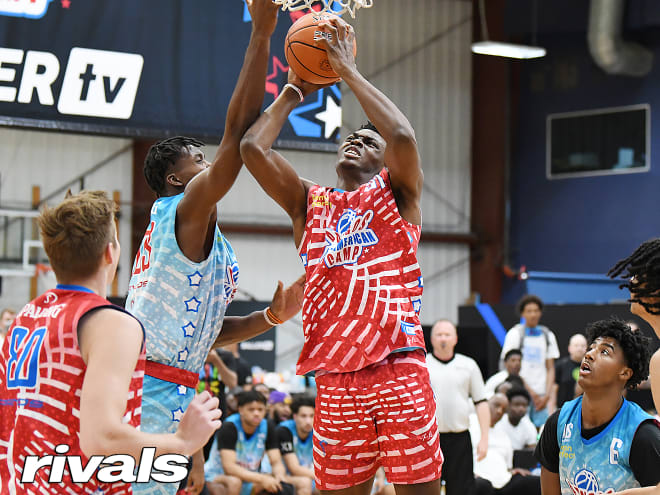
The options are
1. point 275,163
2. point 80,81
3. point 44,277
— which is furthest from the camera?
point 44,277

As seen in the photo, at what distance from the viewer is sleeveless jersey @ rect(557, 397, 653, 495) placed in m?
4.25

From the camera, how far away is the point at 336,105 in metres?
8.08

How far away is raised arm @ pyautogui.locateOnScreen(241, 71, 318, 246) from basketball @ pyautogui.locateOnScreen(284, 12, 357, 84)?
0.11 m

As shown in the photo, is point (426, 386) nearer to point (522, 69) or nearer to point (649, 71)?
point (649, 71)

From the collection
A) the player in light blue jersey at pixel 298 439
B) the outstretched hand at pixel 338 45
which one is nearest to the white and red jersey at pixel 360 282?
the outstretched hand at pixel 338 45

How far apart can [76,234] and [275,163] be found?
134 centimetres

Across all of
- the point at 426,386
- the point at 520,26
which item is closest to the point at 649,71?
the point at 520,26

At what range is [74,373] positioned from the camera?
2576mm

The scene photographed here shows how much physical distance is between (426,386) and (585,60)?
16.3 m

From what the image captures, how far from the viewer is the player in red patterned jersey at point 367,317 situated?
11.7 feet

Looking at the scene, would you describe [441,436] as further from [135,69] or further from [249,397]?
[135,69]

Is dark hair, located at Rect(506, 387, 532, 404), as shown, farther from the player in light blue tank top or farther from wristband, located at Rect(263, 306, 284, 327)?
the player in light blue tank top

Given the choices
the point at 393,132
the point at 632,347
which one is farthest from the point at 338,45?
the point at 632,347

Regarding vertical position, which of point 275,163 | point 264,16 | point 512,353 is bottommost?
point 512,353
